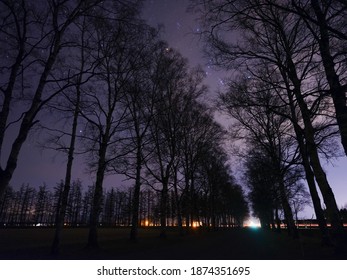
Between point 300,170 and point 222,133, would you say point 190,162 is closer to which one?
point 222,133

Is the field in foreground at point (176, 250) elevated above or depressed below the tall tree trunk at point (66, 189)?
below

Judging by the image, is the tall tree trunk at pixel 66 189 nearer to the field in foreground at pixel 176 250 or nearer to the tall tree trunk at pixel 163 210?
the field in foreground at pixel 176 250

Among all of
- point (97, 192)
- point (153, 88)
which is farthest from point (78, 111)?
point (153, 88)

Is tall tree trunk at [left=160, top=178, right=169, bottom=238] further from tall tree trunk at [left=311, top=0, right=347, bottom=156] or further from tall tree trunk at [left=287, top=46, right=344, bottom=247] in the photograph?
tall tree trunk at [left=311, top=0, right=347, bottom=156]

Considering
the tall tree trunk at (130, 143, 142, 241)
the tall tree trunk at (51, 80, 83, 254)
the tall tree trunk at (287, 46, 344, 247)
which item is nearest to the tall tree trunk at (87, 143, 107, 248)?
the tall tree trunk at (51, 80, 83, 254)

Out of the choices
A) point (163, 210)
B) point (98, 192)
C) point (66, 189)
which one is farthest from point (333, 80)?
point (163, 210)

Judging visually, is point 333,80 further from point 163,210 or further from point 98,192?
point 163,210

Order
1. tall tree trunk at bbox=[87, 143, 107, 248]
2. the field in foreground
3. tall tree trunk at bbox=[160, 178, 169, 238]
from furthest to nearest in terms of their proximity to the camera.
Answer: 1. tall tree trunk at bbox=[160, 178, 169, 238]
2. tall tree trunk at bbox=[87, 143, 107, 248]
3. the field in foreground

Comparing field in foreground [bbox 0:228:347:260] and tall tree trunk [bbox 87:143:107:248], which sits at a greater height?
tall tree trunk [bbox 87:143:107:248]

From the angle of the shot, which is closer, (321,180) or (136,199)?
(321,180)

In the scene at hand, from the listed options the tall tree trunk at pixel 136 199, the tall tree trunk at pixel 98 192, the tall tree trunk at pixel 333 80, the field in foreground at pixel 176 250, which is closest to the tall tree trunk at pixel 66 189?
the field in foreground at pixel 176 250

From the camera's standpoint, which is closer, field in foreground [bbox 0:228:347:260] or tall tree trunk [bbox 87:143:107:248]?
field in foreground [bbox 0:228:347:260]

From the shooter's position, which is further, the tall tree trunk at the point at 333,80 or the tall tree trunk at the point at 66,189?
the tall tree trunk at the point at 66,189

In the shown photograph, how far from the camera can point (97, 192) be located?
Result: 44.3 ft
